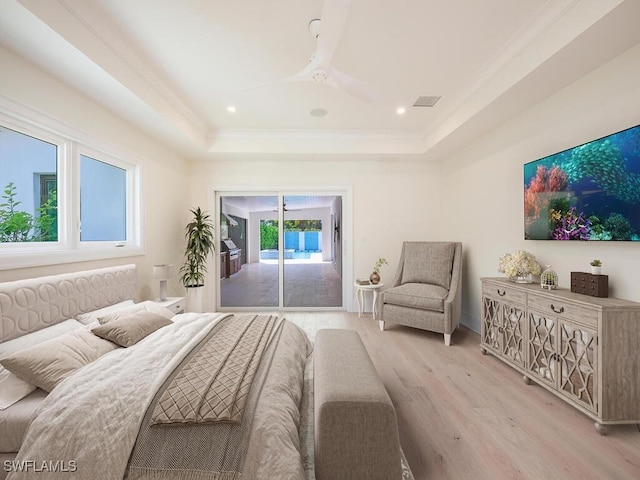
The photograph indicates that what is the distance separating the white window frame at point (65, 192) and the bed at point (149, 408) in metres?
0.38

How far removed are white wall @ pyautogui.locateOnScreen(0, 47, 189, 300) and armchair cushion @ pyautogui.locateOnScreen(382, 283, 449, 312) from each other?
10.7 feet

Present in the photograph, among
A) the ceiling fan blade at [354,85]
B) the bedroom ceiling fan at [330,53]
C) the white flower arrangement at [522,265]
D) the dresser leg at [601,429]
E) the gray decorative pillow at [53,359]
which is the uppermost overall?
the bedroom ceiling fan at [330,53]

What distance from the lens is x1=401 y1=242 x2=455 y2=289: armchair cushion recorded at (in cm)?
388

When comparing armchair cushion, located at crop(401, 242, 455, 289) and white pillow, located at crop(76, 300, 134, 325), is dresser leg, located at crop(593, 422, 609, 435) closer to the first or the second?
armchair cushion, located at crop(401, 242, 455, 289)

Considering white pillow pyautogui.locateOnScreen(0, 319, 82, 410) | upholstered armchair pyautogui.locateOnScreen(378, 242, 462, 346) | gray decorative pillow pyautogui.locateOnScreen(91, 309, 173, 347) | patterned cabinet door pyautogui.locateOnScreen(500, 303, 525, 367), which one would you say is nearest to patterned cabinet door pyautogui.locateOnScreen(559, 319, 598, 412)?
patterned cabinet door pyautogui.locateOnScreen(500, 303, 525, 367)

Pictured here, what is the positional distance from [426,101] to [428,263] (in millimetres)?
2168

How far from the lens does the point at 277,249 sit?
4938 mm

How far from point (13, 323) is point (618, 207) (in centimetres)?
425

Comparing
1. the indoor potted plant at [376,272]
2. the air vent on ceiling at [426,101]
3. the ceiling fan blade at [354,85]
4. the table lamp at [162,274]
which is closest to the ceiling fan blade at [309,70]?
the ceiling fan blade at [354,85]

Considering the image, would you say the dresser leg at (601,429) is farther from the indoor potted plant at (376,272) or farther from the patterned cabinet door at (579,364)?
the indoor potted plant at (376,272)

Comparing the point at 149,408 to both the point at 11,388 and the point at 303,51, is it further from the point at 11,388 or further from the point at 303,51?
the point at 303,51

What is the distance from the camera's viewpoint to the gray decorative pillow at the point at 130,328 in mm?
1925

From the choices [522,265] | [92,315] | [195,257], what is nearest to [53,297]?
[92,315]

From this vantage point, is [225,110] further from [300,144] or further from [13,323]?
[13,323]
